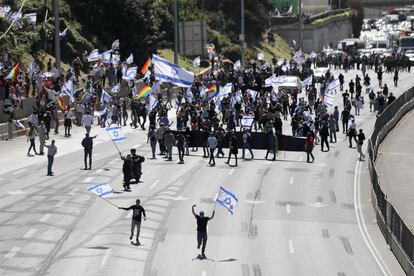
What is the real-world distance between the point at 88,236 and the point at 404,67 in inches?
2719

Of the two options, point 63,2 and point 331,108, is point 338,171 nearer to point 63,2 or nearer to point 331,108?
point 331,108

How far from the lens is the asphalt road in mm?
27641

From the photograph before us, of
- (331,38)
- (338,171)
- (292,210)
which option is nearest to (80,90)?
(338,171)

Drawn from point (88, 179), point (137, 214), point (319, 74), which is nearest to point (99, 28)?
point (319, 74)

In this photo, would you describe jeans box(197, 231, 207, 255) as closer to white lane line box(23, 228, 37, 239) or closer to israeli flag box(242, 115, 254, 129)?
white lane line box(23, 228, 37, 239)

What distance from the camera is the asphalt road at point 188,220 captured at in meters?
Answer: 27.6

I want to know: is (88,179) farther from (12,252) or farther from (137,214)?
(12,252)

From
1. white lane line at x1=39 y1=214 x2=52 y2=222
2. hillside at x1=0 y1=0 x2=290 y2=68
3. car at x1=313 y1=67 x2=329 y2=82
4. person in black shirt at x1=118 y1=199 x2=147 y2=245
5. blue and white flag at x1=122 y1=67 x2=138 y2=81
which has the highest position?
hillside at x1=0 y1=0 x2=290 y2=68

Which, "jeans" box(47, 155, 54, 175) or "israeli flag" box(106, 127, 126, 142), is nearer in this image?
"israeli flag" box(106, 127, 126, 142)

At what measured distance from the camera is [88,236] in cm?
3045

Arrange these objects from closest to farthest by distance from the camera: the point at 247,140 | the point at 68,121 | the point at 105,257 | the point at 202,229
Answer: the point at 202,229
the point at 105,257
the point at 247,140
the point at 68,121

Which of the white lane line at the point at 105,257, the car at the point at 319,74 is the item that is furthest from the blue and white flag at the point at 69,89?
the car at the point at 319,74

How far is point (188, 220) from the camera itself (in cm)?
3312

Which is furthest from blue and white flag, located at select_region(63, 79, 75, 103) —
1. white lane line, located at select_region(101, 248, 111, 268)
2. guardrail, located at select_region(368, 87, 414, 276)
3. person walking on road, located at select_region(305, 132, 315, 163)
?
white lane line, located at select_region(101, 248, 111, 268)
